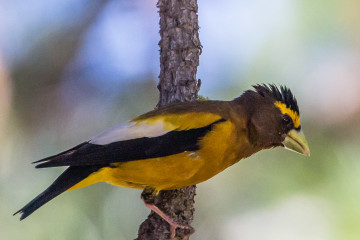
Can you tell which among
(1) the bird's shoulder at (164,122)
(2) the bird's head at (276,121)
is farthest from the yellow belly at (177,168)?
(2) the bird's head at (276,121)

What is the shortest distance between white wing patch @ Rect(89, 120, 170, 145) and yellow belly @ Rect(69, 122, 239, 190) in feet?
0.71

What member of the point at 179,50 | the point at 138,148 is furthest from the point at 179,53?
the point at 138,148

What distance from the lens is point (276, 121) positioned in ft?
17.4

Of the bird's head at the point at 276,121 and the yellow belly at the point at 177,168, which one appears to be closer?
the yellow belly at the point at 177,168

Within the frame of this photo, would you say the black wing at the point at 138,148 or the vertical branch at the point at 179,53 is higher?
the vertical branch at the point at 179,53

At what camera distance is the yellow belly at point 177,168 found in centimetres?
478

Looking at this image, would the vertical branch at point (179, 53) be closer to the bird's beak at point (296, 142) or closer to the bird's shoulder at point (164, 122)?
the bird's shoulder at point (164, 122)

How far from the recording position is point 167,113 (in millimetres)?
4938

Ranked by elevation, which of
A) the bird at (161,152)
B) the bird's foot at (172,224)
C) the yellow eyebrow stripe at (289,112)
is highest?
the yellow eyebrow stripe at (289,112)

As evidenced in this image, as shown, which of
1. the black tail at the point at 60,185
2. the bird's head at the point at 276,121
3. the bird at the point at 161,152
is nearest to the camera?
the black tail at the point at 60,185

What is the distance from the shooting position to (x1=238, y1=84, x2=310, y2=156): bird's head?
17.3 ft

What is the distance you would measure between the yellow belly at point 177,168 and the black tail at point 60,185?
2.1 inches

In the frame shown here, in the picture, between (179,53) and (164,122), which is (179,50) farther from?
(164,122)

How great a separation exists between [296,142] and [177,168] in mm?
1254
